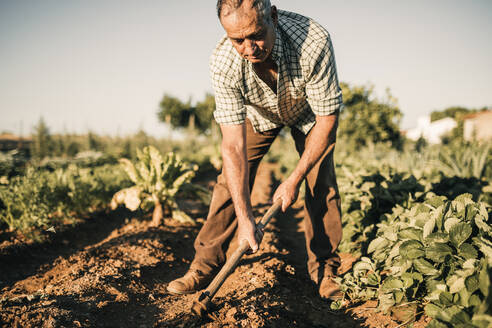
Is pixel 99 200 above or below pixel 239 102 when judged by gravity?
below

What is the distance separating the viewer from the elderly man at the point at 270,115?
176 cm

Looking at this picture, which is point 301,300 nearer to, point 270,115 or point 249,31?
point 270,115

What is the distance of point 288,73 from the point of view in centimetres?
200

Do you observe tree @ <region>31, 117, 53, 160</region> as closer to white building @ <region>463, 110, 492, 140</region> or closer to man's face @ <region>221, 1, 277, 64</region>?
man's face @ <region>221, 1, 277, 64</region>

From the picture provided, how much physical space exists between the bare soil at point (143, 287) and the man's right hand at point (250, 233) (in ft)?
1.27

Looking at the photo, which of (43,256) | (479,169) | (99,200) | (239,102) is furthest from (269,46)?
(479,169)

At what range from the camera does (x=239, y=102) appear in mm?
2000

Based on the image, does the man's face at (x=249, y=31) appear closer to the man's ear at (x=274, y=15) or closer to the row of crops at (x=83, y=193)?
the man's ear at (x=274, y=15)

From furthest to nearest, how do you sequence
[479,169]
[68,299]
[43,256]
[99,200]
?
1. [479,169]
2. [99,200]
3. [43,256]
4. [68,299]

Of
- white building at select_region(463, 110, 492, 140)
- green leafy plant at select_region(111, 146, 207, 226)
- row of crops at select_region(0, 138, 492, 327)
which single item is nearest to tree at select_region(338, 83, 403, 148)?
row of crops at select_region(0, 138, 492, 327)

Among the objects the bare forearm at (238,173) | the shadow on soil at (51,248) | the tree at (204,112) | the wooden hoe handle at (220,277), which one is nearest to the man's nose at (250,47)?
→ the bare forearm at (238,173)

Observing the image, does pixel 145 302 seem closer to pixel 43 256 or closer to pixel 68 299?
pixel 68 299

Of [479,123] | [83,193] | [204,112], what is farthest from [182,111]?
[479,123]

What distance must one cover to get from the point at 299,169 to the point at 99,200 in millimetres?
3337
